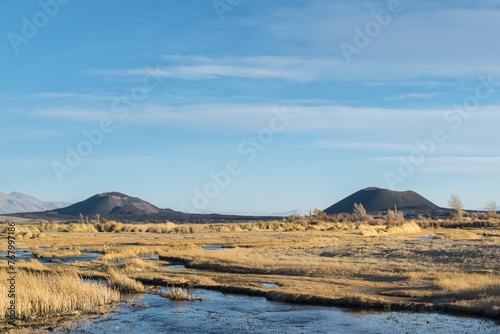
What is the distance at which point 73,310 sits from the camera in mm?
22250

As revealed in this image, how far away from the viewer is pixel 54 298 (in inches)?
877

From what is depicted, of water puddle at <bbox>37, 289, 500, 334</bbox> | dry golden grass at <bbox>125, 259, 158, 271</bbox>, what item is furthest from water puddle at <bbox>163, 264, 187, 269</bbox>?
water puddle at <bbox>37, 289, 500, 334</bbox>

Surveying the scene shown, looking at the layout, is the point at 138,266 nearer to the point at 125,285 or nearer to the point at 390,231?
the point at 125,285

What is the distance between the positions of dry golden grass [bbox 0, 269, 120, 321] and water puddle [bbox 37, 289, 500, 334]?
122cm

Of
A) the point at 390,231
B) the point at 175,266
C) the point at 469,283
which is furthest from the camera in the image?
the point at 390,231

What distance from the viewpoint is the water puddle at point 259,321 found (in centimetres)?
1873

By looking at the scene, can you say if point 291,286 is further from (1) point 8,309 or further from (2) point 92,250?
(2) point 92,250

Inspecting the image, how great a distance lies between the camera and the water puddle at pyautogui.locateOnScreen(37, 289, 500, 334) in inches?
738

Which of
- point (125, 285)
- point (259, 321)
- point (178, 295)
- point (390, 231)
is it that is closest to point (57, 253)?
point (125, 285)

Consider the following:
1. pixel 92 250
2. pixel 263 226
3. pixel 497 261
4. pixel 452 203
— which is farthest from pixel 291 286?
pixel 452 203

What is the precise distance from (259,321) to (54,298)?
30.7ft

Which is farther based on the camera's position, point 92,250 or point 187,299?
point 92,250

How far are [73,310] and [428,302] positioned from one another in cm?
1595

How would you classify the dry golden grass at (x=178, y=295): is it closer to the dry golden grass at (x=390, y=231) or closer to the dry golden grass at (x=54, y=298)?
the dry golden grass at (x=54, y=298)
